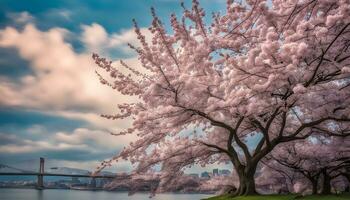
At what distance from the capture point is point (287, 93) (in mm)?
14273

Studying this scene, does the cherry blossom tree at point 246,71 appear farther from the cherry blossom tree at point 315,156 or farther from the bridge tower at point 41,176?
→ the bridge tower at point 41,176

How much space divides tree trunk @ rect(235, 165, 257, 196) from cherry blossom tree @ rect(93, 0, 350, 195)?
41 mm

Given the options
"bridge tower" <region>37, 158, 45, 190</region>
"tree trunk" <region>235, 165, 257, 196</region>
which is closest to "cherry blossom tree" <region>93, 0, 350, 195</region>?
"tree trunk" <region>235, 165, 257, 196</region>

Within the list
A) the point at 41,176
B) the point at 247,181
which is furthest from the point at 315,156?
the point at 41,176

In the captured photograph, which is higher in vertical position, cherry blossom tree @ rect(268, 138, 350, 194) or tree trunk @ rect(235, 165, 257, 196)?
cherry blossom tree @ rect(268, 138, 350, 194)

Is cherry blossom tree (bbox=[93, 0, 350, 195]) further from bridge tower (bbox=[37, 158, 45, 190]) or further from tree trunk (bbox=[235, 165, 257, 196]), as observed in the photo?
bridge tower (bbox=[37, 158, 45, 190])

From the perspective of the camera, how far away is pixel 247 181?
1798cm

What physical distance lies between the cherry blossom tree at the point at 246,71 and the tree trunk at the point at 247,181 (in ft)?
0.14

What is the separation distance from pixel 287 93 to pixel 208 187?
54.6ft

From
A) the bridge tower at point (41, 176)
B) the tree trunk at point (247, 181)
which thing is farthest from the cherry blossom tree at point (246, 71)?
the bridge tower at point (41, 176)

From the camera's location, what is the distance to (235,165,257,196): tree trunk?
17.8m

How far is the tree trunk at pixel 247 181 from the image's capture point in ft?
58.3

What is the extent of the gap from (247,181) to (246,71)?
6.60 meters

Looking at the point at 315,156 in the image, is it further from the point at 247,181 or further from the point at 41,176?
the point at 41,176
